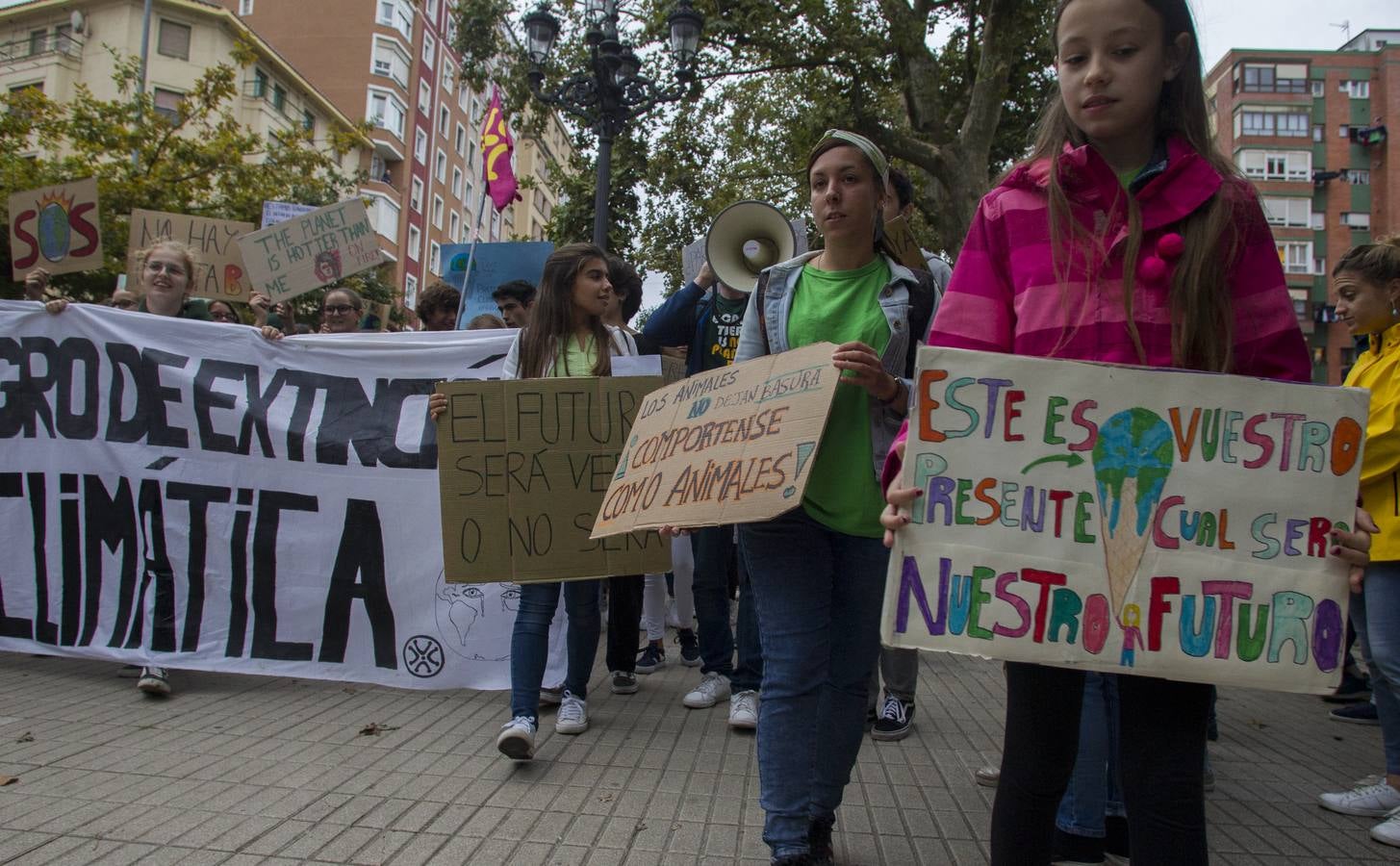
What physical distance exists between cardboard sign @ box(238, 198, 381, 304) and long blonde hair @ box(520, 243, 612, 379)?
9.02 ft

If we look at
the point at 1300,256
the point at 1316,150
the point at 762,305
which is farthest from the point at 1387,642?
the point at 1316,150

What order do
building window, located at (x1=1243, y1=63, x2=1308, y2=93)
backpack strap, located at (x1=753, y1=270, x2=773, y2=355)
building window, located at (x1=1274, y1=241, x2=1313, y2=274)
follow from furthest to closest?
building window, located at (x1=1243, y1=63, x2=1308, y2=93) → building window, located at (x1=1274, y1=241, x2=1313, y2=274) → backpack strap, located at (x1=753, y1=270, x2=773, y2=355)

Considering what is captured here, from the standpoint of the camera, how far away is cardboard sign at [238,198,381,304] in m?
6.16

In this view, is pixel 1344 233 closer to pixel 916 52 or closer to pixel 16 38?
pixel 916 52

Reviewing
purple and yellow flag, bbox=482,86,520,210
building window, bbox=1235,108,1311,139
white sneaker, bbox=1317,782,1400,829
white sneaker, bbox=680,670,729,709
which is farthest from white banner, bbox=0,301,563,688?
building window, bbox=1235,108,1311,139

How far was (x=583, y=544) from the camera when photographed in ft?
12.0

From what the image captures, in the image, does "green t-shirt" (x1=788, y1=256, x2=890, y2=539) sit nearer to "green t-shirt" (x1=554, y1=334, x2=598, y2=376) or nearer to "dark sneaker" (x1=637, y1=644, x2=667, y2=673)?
"green t-shirt" (x1=554, y1=334, x2=598, y2=376)

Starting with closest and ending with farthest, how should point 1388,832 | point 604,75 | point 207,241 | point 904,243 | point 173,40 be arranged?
1. point 1388,832
2. point 904,243
3. point 207,241
4. point 604,75
5. point 173,40

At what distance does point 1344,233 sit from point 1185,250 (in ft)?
228

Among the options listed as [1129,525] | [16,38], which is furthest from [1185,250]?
[16,38]

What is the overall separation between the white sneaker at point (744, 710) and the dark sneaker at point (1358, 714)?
10.8 feet

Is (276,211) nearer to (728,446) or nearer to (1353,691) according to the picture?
(728,446)

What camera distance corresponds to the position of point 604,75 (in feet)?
32.6

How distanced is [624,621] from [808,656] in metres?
2.33
